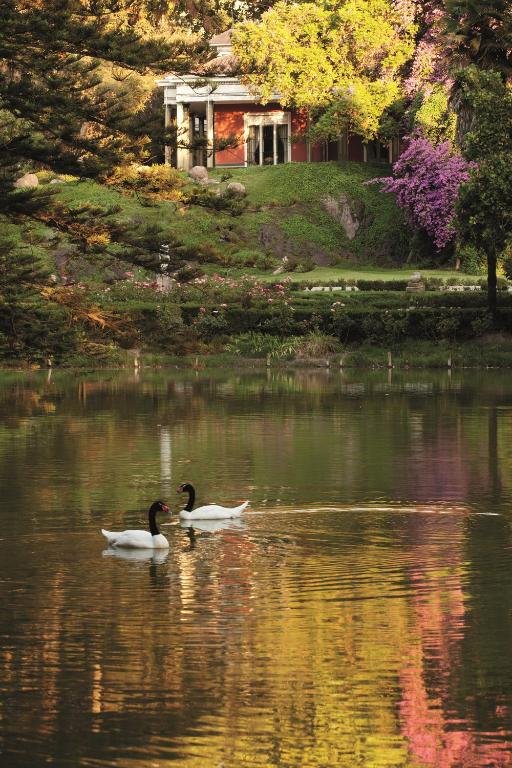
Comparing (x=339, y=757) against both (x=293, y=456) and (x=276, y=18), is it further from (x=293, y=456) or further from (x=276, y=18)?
(x=276, y=18)

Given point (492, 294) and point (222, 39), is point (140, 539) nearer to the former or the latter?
point (492, 294)

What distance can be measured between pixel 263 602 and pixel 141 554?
120 inches

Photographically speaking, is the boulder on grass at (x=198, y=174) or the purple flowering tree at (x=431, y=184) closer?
the purple flowering tree at (x=431, y=184)

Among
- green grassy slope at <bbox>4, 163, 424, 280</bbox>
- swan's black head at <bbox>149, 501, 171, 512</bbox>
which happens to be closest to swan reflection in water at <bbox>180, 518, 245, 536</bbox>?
swan's black head at <bbox>149, 501, 171, 512</bbox>

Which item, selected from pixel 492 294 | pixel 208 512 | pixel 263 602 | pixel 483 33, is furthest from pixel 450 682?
pixel 483 33

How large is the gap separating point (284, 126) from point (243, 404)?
139ft

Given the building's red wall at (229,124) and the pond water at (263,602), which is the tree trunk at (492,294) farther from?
the building's red wall at (229,124)

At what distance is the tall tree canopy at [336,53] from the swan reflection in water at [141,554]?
172 ft

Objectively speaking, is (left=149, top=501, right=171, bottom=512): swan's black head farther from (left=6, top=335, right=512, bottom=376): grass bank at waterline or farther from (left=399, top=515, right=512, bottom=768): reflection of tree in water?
(left=6, top=335, right=512, bottom=376): grass bank at waterline

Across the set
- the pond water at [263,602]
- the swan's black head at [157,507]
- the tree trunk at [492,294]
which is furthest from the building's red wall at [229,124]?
the swan's black head at [157,507]

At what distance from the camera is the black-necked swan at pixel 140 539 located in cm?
1878

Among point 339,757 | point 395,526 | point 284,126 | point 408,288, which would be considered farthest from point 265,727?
point 284,126

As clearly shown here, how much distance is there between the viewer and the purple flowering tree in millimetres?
61000

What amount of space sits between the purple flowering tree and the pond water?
1176 inches
